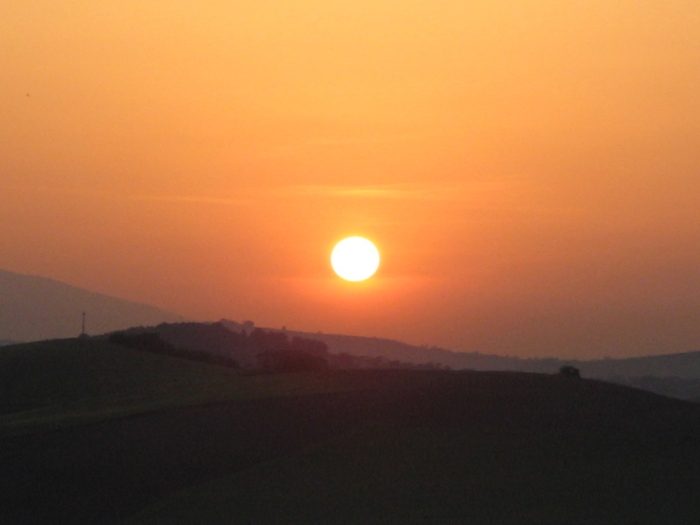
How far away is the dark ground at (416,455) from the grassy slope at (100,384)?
261 centimetres

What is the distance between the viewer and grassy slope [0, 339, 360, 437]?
32.0 m

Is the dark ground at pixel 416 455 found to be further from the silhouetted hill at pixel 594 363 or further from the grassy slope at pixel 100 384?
the silhouetted hill at pixel 594 363

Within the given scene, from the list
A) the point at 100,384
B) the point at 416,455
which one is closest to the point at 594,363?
the point at 100,384

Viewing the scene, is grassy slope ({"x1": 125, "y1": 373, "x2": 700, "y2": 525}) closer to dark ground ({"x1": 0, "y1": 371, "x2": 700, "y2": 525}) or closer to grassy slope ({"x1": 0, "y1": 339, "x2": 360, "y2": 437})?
dark ground ({"x1": 0, "y1": 371, "x2": 700, "y2": 525})

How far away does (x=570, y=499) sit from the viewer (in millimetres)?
21234

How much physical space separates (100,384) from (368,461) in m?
24.7

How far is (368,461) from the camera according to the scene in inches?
936

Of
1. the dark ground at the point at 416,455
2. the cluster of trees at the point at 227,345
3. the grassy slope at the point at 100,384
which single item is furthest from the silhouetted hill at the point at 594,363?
the dark ground at the point at 416,455

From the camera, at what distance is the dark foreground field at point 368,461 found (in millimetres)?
20250

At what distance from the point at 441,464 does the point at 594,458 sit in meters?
4.16

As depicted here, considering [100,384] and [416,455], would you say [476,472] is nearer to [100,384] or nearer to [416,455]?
[416,455]

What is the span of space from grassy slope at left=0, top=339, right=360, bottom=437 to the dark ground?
2.61m

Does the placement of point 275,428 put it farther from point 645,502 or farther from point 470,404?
point 645,502

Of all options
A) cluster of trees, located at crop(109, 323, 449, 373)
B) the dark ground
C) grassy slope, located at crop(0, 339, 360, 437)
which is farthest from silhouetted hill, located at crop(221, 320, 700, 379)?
the dark ground
